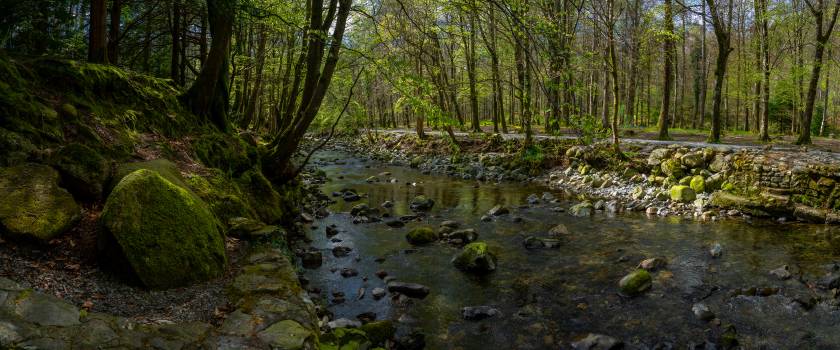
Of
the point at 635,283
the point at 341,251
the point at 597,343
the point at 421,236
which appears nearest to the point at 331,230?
the point at 341,251

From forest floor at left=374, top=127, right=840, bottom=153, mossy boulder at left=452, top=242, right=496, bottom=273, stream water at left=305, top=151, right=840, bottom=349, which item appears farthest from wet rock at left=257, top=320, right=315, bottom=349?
forest floor at left=374, top=127, right=840, bottom=153

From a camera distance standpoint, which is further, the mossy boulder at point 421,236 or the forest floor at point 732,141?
the forest floor at point 732,141

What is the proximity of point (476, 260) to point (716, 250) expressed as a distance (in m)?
4.25

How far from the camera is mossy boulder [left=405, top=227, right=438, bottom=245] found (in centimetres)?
881

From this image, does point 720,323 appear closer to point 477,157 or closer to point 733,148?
point 733,148

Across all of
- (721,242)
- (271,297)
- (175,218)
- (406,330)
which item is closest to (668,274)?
(721,242)

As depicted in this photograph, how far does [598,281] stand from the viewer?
22.2ft

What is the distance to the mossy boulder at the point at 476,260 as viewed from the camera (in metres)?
7.20

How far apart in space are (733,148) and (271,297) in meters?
13.6

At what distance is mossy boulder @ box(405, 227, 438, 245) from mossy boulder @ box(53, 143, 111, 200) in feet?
17.1

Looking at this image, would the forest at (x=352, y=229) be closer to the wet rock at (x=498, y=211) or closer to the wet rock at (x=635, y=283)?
the wet rock at (x=635, y=283)

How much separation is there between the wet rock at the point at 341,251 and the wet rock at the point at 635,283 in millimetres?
4550

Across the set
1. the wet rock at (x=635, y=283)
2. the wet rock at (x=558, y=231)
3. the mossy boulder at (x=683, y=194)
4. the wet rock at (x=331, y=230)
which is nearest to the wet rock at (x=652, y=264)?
the wet rock at (x=635, y=283)

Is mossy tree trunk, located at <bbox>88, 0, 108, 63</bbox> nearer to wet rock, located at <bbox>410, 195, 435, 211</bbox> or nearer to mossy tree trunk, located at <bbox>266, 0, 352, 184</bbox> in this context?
mossy tree trunk, located at <bbox>266, 0, 352, 184</bbox>
